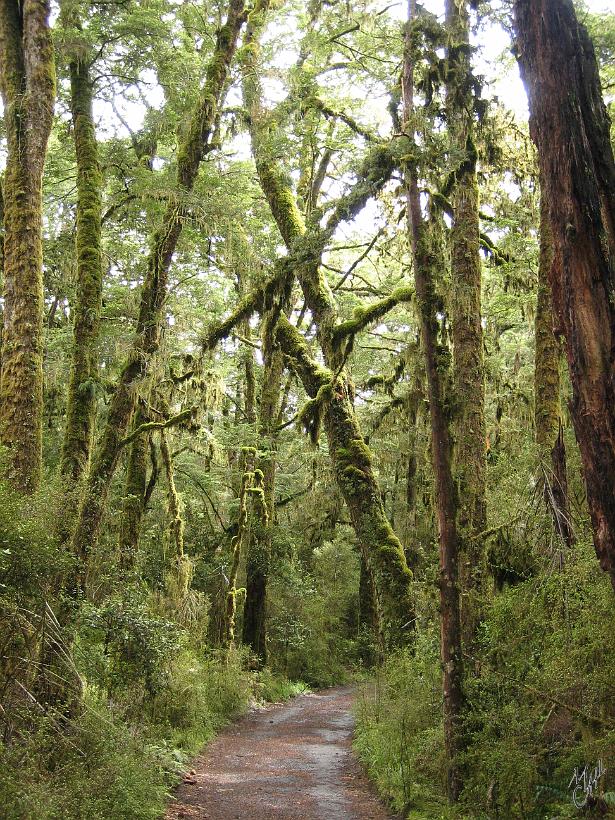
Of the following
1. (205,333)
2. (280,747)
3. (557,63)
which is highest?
(205,333)

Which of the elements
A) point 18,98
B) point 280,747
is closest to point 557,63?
point 18,98

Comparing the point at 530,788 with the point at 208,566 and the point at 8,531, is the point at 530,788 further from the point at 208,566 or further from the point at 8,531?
the point at 208,566

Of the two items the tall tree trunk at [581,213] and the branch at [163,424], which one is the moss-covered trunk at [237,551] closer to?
the branch at [163,424]

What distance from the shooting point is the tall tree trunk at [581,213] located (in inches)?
171

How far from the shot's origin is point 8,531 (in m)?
6.43

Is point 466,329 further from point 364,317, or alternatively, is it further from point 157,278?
point 157,278

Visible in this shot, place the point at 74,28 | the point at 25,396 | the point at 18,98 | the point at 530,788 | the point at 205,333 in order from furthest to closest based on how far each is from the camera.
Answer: the point at 205,333, the point at 74,28, the point at 18,98, the point at 25,396, the point at 530,788

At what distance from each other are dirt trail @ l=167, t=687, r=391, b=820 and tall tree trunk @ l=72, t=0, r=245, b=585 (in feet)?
13.4

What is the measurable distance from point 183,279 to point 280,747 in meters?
12.2

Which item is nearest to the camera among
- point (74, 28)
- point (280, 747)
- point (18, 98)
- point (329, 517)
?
point (18, 98)

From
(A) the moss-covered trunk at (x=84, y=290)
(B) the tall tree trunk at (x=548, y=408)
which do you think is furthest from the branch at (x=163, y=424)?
(B) the tall tree trunk at (x=548, y=408)

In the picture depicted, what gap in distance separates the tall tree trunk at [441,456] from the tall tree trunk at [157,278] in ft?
14.5

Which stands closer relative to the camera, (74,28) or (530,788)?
(530,788)

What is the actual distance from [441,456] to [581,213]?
166 inches
